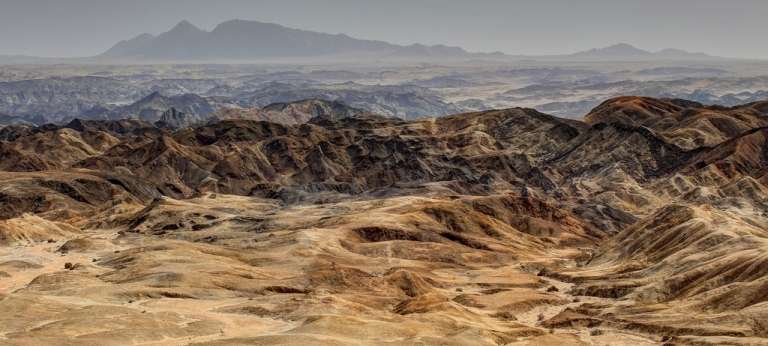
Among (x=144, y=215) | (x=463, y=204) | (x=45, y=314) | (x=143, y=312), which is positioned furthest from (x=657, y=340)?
(x=144, y=215)

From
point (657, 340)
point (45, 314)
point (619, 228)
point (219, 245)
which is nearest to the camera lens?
point (45, 314)

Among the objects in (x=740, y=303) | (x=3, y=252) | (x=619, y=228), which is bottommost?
(x=619, y=228)

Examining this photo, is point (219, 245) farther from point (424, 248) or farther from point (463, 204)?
point (463, 204)

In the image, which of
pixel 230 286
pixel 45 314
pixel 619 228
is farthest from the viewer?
pixel 619 228

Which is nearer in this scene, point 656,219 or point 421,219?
point 656,219

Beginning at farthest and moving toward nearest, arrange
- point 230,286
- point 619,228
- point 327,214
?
point 619,228 → point 327,214 → point 230,286

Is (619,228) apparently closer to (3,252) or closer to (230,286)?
(230,286)

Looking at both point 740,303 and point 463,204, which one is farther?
point 463,204

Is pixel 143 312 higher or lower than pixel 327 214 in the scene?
higher

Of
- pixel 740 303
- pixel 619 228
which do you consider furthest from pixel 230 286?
pixel 619 228
